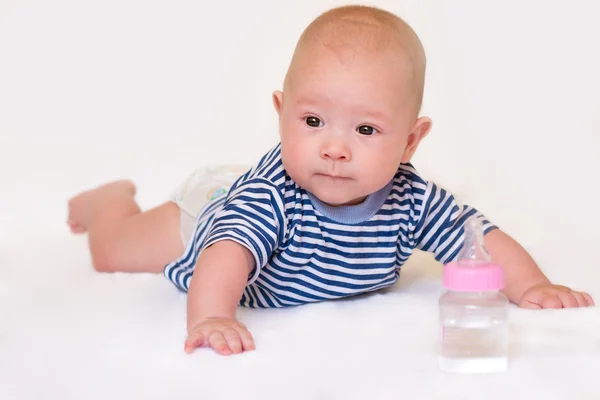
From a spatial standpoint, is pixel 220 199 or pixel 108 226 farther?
pixel 108 226

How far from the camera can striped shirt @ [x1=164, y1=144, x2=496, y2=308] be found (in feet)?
6.98

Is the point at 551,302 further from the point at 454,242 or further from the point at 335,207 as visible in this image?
the point at 335,207

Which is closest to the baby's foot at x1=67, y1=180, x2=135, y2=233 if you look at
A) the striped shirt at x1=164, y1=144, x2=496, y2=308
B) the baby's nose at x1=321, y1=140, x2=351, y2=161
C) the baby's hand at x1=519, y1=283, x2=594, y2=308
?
the striped shirt at x1=164, y1=144, x2=496, y2=308

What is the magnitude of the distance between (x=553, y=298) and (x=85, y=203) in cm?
142

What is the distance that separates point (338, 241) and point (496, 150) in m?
1.47

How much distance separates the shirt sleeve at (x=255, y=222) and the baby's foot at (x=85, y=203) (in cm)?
87

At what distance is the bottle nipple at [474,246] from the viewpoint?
1.77 m

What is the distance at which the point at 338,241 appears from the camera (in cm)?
218

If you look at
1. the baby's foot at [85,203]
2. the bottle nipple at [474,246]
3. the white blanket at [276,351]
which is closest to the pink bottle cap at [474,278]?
the bottle nipple at [474,246]

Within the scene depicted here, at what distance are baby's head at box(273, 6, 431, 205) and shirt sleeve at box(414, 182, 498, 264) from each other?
0.20 m

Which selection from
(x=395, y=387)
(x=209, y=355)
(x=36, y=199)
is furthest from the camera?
(x=36, y=199)

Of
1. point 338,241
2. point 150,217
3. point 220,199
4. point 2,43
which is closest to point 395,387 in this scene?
point 338,241

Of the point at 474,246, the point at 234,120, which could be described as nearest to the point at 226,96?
the point at 234,120

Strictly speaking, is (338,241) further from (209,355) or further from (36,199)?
(36,199)
